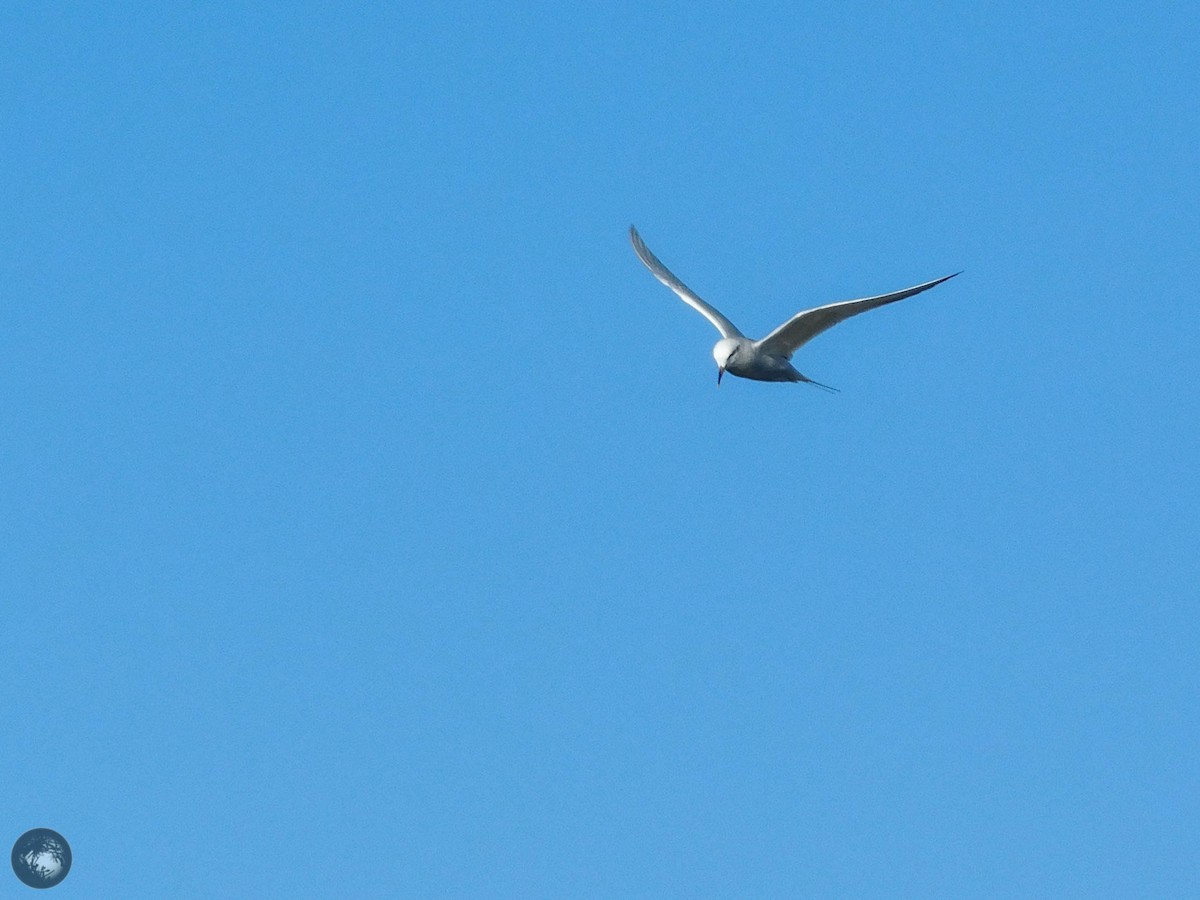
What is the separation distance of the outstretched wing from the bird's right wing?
2.13 metres

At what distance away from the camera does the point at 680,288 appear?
6500 centimetres

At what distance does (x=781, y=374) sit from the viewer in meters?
59.1

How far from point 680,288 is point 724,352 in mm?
5658

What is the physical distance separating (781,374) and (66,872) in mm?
23359

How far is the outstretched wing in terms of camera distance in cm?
5527

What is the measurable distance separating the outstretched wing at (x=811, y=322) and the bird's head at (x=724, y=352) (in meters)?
1.00

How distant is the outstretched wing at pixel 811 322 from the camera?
55.3 meters

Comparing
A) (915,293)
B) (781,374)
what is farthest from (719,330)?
(915,293)

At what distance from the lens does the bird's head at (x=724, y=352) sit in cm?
5950

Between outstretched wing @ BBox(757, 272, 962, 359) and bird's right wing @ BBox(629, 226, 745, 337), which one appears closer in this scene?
outstretched wing @ BBox(757, 272, 962, 359)

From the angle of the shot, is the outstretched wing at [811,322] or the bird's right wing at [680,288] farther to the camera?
the bird's right wing at [680,288]

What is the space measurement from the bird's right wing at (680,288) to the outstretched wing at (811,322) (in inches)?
84.0

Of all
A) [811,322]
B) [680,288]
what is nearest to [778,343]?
[811,322]

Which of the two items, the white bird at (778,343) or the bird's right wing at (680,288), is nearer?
the white bird at (778,343)
